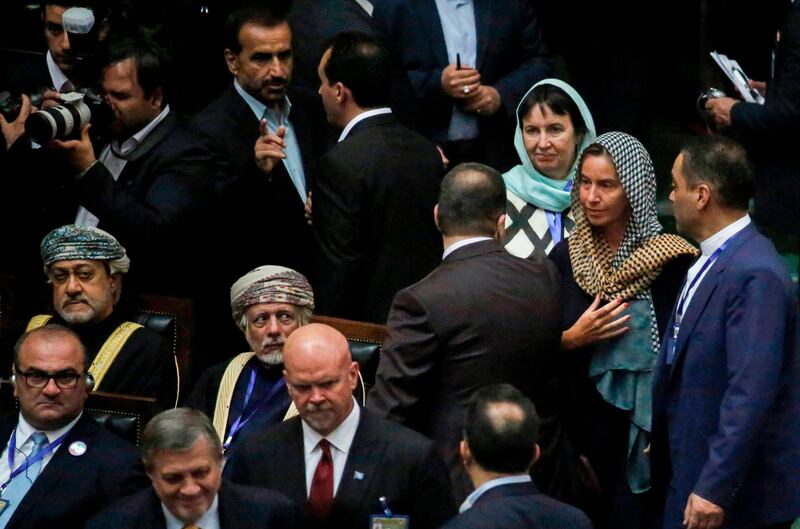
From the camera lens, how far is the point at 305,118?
22.5 feet

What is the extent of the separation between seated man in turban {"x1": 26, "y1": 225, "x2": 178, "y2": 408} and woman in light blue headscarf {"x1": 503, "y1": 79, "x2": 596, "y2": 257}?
4.09ft

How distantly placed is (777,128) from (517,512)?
300 cm

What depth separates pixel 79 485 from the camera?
544 cm

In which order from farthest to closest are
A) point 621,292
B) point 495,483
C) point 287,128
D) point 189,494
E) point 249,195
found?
point 287,128, point 249,195, point 621,292, point 189,494, point 495,483

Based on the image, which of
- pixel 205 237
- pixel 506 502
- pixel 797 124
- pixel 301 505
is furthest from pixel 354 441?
pixel 797 124

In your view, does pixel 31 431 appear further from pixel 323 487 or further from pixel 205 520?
pixel 323 487

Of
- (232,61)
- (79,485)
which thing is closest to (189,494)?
(79,485)

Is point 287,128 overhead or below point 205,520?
overhead

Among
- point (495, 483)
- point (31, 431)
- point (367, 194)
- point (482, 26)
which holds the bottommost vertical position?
point (31, 431)

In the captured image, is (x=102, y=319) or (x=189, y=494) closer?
(x=189, y=494)

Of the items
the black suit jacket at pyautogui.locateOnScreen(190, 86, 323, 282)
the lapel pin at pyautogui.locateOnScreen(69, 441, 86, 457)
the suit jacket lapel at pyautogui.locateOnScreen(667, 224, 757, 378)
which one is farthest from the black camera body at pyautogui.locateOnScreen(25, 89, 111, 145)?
the suit jacket lapel at pyautogui.locateOnScreen(667, 224, 757, 378)

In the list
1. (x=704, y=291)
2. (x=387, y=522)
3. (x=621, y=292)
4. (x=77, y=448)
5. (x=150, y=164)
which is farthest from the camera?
(x=150, y=164)

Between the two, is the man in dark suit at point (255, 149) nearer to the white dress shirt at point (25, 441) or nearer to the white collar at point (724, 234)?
the white dress shirt at point (25, 441)

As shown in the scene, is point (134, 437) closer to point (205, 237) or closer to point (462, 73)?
point (205, 237)
